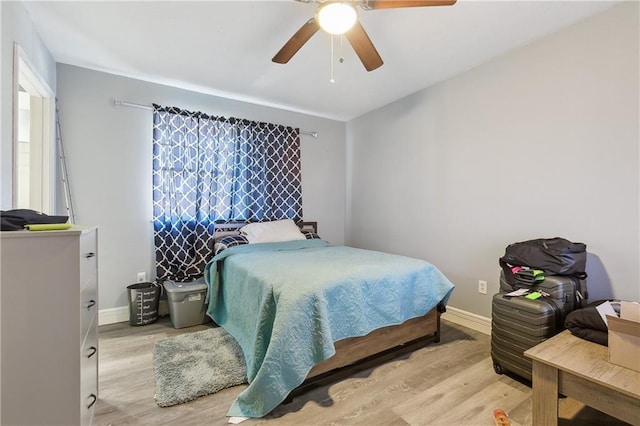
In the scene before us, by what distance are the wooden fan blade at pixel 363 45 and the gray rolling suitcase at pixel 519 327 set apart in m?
1.85

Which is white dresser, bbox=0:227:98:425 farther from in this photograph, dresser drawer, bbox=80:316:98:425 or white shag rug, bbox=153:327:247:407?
white shag rug, bbox=153:327:247:407

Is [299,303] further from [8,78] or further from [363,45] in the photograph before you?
[8,78]

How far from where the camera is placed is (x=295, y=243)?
3145mm

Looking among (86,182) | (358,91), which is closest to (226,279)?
(86,182)

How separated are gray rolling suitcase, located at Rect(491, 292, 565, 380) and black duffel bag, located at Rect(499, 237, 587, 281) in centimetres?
22

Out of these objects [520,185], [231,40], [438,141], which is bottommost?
[520,185]

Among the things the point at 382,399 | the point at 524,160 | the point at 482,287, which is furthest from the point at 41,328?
the point at 524,160

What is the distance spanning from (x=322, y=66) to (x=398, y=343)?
247 cm

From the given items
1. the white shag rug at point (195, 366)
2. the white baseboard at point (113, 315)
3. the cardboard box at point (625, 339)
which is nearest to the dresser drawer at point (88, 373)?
the white shag rug at point (195, 366)

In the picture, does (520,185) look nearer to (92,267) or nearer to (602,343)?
(602,343)

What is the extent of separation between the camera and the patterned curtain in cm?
298

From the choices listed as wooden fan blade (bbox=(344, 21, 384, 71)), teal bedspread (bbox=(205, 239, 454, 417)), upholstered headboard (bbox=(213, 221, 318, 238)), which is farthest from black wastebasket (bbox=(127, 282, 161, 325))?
wooden fan blade (bbox=(344, 21, 384, 71))

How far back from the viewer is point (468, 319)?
9.05 ft

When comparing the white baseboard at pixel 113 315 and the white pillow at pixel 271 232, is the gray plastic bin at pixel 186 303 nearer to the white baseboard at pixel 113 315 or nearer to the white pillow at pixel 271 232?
the white baseboard at pixel 113 315
